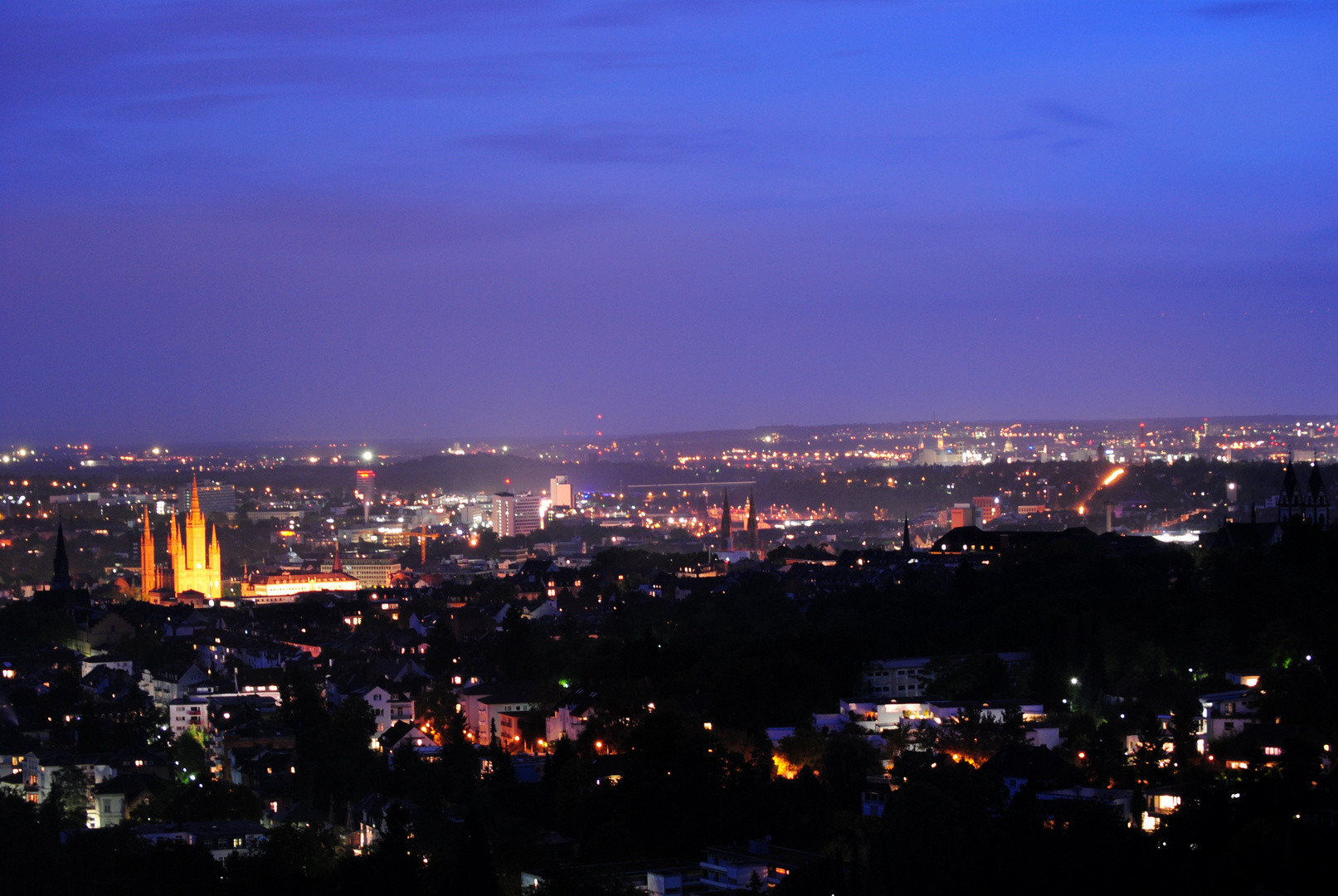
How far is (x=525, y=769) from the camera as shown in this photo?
95.9ft

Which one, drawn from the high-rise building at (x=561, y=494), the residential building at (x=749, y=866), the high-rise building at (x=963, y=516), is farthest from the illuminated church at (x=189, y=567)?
the residential building at (x=749, y=866)

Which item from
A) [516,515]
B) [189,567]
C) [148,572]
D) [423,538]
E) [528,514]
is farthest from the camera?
[528,514]

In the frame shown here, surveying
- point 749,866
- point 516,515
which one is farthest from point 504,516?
point 749,866

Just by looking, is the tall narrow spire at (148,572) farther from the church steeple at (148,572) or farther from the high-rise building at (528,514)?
the high-rise building at (528,514)

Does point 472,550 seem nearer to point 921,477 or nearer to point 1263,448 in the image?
point 921,477

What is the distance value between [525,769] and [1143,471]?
7146 centimetres

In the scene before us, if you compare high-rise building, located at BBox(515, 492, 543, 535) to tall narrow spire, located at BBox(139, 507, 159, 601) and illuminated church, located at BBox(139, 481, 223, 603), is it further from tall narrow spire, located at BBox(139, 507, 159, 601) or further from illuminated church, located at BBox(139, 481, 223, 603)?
illuminated church, located at BBox(139, 481, 223, 603)

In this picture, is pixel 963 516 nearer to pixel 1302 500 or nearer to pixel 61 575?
pixel 61 575

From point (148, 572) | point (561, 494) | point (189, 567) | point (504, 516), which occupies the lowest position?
point (148, 572)

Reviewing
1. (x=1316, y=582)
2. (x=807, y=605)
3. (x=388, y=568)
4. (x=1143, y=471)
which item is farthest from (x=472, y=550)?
(x=1316, y=582)

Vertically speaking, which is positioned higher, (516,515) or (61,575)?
(61,575)

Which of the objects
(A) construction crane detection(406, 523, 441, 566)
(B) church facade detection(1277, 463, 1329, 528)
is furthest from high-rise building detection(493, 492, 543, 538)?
(B) church facade detection(1277, 463, 1329, 528)

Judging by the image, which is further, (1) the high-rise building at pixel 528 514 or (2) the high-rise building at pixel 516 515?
(2) the high-rise building at pixel 516 515

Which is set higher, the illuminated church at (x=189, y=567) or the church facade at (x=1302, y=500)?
the church facade at (x=1302, y=500)
